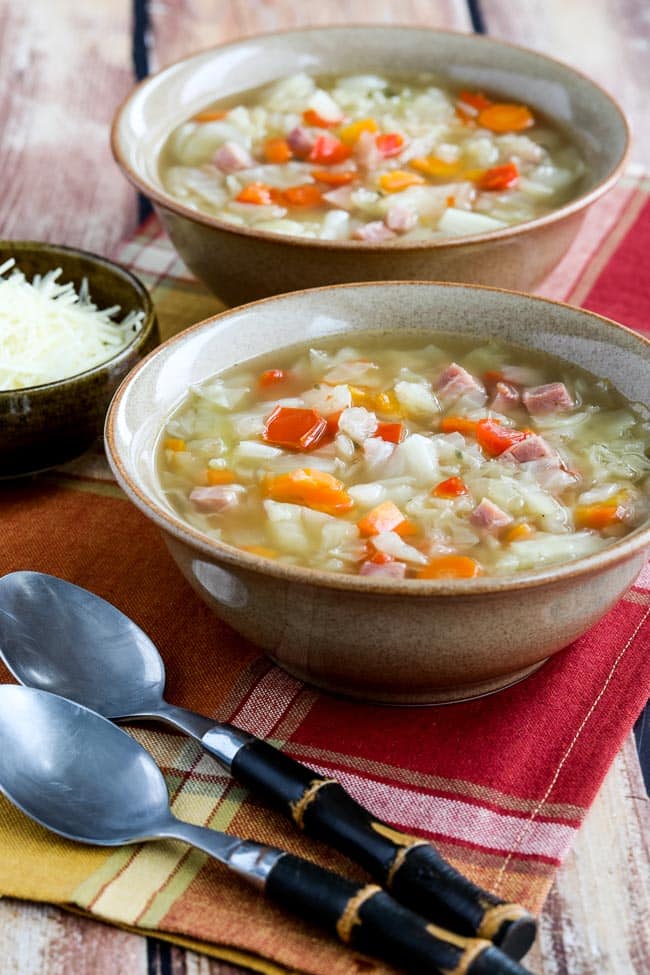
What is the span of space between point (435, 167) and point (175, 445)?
1.53m

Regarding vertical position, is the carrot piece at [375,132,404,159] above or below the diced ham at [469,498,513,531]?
below

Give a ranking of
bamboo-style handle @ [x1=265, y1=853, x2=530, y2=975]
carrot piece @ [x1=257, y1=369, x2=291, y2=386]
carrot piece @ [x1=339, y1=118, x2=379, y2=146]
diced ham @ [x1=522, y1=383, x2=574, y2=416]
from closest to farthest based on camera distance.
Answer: bamboo-style handle @ [x1=265, y1=853, x2=530, y2=975]
diced ham @ [x1=522, y1=383, x2=574, y2=416]
carrot piece @ [x1=257, y1=369, x2=291, y2=386]
carrot piece @ [x1=339, y1=118, x2=379, y2=146]

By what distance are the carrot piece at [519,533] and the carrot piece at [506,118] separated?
2.05 m

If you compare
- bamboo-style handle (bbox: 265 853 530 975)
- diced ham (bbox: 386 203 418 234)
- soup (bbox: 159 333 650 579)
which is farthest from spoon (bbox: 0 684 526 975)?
diced ham (bbox: 386 203 418 234)

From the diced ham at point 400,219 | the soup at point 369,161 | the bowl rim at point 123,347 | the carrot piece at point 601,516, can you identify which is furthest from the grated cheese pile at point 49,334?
the carrot piece at point 601,516

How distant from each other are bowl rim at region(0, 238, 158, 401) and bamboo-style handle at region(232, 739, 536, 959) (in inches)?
45.3

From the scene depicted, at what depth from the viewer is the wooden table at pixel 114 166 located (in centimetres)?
203

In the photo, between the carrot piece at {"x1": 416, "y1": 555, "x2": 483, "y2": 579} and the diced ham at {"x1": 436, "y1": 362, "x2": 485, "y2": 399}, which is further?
the diced ham at {"x1": 436, "y1": 362, "x2": 485, "y2": 399}

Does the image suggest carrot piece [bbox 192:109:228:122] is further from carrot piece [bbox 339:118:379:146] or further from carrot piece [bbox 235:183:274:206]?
carrot piece [bbox 235:183:274:206]

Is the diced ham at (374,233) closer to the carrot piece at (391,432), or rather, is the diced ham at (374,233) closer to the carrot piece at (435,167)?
the carrot piece at (435,167)

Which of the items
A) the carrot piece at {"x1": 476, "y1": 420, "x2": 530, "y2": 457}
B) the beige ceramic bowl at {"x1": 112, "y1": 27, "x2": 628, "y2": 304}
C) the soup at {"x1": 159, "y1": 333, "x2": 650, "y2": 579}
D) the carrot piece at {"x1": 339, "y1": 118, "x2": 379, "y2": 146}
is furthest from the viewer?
the carrot piece at {"x1": 339, "y1": 118, "x2": 379, "y2": 146}

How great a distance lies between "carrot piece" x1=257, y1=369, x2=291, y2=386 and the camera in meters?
2.86

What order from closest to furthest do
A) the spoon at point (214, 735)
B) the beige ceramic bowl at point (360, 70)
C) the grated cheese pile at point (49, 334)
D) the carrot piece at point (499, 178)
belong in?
the spoon at point (214, 735) → the grated cheese pile at point (49, 334) → the beige ceramic bowl at point (360, 70) → the carrot piece at point (499, 178)

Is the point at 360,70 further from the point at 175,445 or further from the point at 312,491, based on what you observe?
the point at 312,491
